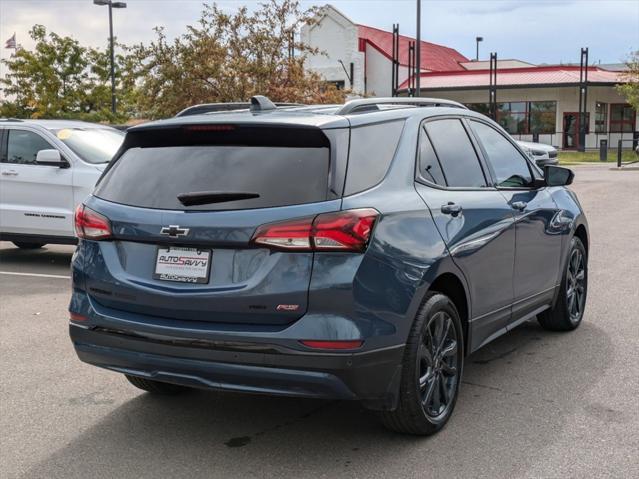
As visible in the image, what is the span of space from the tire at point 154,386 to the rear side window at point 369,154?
194cm

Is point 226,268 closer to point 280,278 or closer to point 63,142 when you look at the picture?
point 280,278

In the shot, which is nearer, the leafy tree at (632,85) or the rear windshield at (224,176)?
the rear windshield at (224,176)

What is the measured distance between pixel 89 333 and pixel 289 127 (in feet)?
4.90

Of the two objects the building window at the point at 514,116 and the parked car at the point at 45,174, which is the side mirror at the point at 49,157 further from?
the building window at the point at 514,116

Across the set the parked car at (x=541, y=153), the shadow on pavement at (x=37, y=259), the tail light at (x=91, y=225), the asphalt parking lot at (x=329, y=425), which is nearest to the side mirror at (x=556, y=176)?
the asphalt parking lot at (x=329, y=425)

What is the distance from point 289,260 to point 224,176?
0.59 meters

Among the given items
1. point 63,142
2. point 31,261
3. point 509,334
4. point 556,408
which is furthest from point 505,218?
point 31,261

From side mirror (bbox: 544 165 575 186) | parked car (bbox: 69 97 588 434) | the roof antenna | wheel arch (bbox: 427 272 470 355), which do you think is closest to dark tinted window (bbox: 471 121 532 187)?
side mirror (bbox: 544 165 575 186)

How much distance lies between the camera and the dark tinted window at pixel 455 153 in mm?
5020

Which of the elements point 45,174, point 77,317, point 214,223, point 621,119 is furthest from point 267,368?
point 621,119

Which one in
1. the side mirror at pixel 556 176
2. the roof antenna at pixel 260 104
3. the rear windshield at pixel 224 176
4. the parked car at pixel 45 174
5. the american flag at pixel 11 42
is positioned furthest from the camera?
the american flag at pixel 11 42

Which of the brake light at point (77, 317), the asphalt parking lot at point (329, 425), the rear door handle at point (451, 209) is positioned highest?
the rear door handle at point (451, 209)

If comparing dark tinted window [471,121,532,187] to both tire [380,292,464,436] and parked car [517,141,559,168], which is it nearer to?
tire [380,292,464,436]

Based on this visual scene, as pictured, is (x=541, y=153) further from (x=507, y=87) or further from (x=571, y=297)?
(x=507, y=87)
